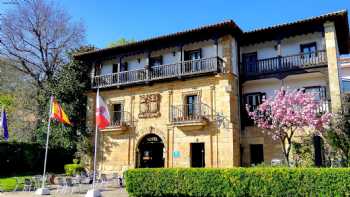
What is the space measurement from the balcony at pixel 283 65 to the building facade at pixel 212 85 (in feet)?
0.18

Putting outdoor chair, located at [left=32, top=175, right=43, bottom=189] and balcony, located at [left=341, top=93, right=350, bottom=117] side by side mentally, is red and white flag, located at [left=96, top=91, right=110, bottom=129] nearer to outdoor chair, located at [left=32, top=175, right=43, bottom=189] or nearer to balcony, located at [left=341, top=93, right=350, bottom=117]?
outdoor chair, located at [left=32, top=175, right=43, bottom=189]

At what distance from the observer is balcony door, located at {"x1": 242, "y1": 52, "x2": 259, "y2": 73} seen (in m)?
19.5

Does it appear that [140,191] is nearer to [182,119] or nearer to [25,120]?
[182,119]

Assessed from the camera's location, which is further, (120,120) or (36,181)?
(120,120)

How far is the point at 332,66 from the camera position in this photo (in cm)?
1672

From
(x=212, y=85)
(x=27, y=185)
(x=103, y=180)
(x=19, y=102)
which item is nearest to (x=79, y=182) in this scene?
(x=103, y=180)

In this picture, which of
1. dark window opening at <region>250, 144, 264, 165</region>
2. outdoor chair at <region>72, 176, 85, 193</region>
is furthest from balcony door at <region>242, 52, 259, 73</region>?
outdoor chair at <region>72, 176, 85, 193</region>

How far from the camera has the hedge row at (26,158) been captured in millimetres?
23359

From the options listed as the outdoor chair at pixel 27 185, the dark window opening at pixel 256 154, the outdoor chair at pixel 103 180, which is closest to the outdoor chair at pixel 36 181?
the outdoor chair at pixel 27 185

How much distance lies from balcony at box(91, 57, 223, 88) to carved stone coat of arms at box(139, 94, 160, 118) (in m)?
1.09

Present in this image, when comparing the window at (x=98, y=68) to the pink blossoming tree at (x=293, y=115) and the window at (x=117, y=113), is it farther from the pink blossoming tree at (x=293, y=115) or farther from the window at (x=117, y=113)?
the pink blossoming tree at (x=293, y=115)

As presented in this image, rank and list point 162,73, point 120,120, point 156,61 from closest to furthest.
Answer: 1. point 162,73
2. point 156,61
3. point 120,120

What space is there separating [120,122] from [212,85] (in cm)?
694

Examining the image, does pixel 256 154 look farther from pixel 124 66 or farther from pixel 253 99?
pixel 124 66
